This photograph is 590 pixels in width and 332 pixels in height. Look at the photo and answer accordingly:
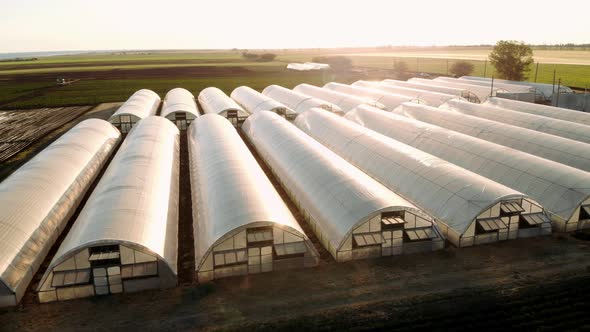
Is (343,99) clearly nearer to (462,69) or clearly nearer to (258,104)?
(258,104)

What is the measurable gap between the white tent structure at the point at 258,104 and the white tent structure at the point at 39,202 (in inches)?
892

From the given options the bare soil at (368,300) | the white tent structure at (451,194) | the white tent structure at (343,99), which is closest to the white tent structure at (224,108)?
the white tent structure at (343,99)

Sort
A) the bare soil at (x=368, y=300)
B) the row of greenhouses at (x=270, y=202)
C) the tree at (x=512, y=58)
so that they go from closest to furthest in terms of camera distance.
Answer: the bare soil at (x=368, y=300) < the row of greenhouses at (x=270, y=202) < the tree at (x=512, y=58)

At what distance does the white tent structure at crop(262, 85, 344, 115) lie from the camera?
55062mm

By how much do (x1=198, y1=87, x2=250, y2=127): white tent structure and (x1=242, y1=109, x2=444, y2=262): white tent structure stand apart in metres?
26.0

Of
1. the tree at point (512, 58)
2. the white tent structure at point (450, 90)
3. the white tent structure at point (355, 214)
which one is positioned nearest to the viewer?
the white tent structure at point (355, 214)

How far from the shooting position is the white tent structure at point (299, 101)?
55062 mm

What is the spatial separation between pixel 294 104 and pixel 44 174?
39.4 metres

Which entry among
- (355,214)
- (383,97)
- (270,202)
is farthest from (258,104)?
(355,214)

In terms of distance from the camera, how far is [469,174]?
27.0m

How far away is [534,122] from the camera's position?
41.3 meters

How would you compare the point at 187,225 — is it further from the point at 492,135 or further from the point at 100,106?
the point at 100,106

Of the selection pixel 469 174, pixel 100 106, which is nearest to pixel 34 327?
pixel 469 174

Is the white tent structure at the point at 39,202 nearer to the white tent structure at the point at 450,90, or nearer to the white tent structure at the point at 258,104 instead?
the white tent structure at the point at 258,104
